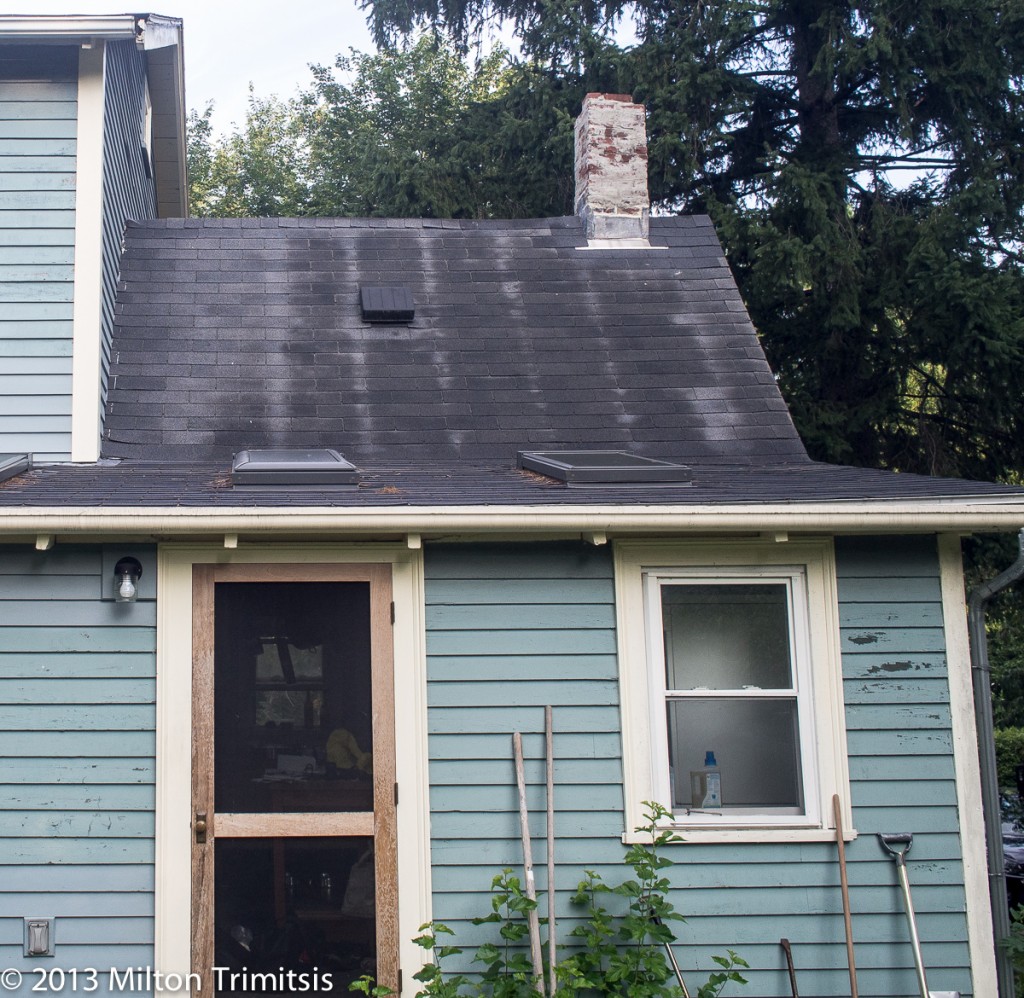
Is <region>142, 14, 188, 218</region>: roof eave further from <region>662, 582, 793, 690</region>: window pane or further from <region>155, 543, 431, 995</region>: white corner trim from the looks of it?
<region>662, 582, 793, 690</region>: window pane

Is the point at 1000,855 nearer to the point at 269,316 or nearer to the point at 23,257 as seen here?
the point at 269,316

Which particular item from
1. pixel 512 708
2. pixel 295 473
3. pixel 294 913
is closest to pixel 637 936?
pixel 512 708

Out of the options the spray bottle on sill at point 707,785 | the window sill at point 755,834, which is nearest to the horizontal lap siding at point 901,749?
the window sill at point 755,834

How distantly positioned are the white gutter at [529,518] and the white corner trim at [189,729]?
1.00 feet

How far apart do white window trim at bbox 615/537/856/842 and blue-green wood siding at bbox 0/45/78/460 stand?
3.19 meters

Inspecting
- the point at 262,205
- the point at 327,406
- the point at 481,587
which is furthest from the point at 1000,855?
the point at 262,205

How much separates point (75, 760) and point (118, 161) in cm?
425

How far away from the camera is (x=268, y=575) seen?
570 centimetres

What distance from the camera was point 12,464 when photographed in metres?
5.94

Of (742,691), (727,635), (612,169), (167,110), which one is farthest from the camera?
(167,110)

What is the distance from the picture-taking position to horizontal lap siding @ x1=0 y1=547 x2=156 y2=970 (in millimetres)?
5340

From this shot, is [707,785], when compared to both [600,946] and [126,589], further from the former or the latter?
[126,589]

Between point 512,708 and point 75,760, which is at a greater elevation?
point 512,708

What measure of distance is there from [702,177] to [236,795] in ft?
32.9
